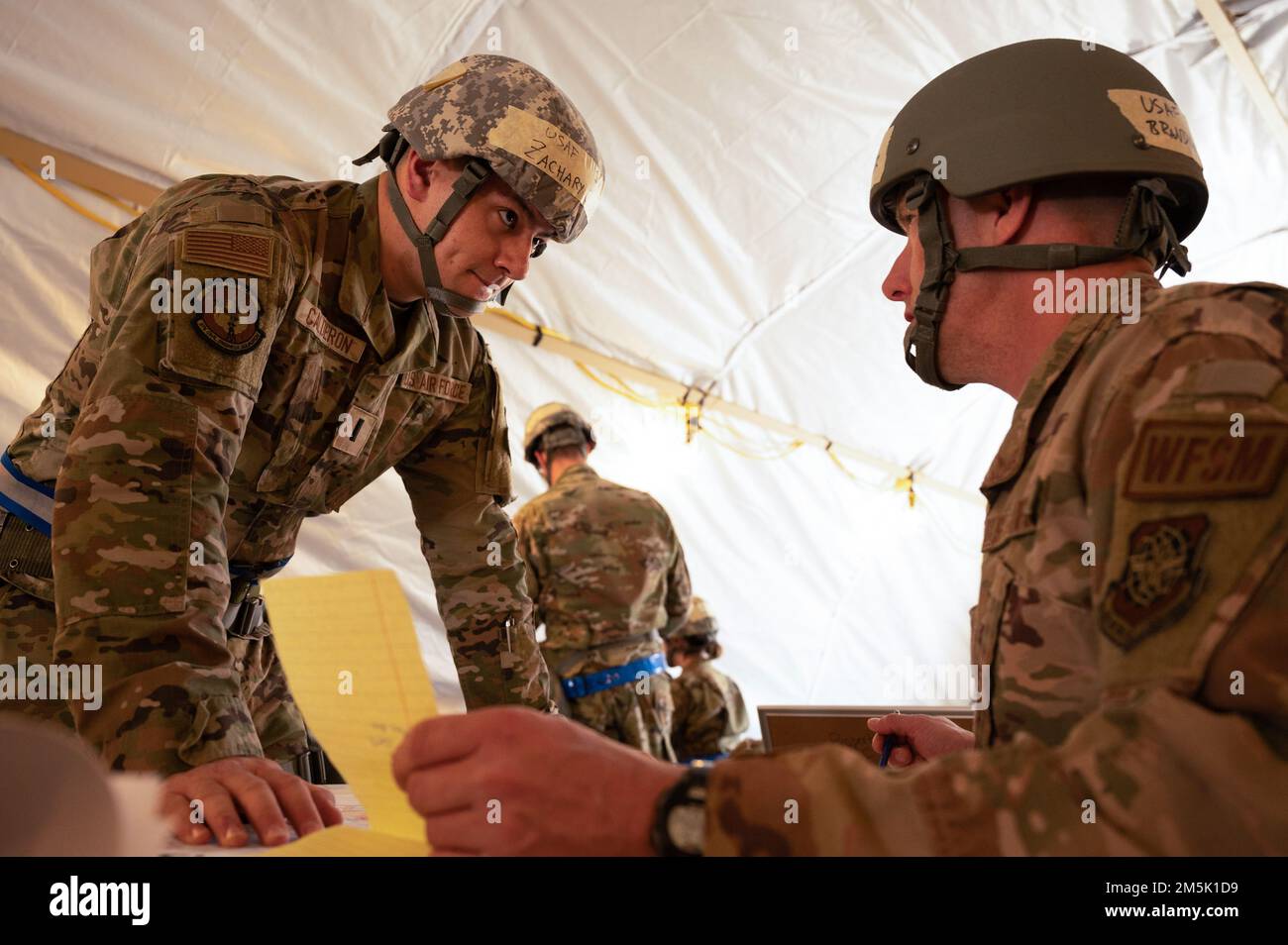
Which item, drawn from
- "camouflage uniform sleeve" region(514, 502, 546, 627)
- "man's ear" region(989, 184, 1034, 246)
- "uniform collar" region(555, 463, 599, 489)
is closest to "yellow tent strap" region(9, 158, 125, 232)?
"camouflage uniform sleeve" region(514, 502, 546, 627)

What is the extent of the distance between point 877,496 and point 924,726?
544cm

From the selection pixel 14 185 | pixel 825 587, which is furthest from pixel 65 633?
pixel 825 587

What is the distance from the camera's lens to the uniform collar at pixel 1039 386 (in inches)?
47.8

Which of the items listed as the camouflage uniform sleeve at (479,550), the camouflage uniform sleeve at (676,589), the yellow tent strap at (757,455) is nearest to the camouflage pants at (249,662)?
the camouflage uniform sleeve at (479,550)

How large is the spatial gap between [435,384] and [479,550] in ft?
1.20

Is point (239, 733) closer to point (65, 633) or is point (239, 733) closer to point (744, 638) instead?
point (65, 633)

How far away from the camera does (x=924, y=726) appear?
1536 millimetres

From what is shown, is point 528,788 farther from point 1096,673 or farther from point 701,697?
point 701,697

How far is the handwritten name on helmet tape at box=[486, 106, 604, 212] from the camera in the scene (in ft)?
6.81

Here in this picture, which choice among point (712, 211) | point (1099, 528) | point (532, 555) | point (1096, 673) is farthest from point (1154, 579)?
point (712, 211)

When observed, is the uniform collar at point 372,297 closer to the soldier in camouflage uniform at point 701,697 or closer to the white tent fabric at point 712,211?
the white tent fabric at point 712,211

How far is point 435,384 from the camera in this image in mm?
2312

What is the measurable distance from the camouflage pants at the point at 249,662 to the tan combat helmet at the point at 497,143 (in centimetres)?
87

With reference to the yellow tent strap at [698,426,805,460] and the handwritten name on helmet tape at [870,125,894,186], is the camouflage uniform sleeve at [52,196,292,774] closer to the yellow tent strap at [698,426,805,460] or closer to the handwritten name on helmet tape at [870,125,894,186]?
the handwritten name on helmet tape at [870,125,894,186]
